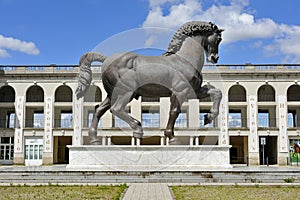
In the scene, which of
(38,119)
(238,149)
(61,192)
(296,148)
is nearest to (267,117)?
(296,148)

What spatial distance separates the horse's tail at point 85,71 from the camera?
1293cm

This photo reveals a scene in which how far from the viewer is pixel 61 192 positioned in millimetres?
9664

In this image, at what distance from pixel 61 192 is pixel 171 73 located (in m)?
4.75

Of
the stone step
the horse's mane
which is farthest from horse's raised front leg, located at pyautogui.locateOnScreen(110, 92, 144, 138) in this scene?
the horse's mane

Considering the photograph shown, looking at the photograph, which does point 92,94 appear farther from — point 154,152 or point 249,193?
point 249,193

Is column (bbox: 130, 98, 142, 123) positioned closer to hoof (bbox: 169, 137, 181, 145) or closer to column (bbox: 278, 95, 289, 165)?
column (bbox: 278, 95, 289, 165)

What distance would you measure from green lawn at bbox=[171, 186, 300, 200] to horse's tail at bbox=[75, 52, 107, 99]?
436cm

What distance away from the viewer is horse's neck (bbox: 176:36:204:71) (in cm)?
1248

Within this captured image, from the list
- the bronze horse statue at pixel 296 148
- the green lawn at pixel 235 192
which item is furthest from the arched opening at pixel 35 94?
the green lawn at pixel 235 192

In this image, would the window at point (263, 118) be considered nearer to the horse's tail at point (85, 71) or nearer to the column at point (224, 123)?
the column at point (224, 123)

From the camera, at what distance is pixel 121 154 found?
40.3 ft

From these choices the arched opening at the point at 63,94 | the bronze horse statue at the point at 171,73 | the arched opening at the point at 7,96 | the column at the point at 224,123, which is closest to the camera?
the bronze horse statue at the point at 171,73

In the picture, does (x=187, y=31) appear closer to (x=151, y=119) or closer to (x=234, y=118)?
(x=151, y=119)

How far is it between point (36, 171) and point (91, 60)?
145 inches
